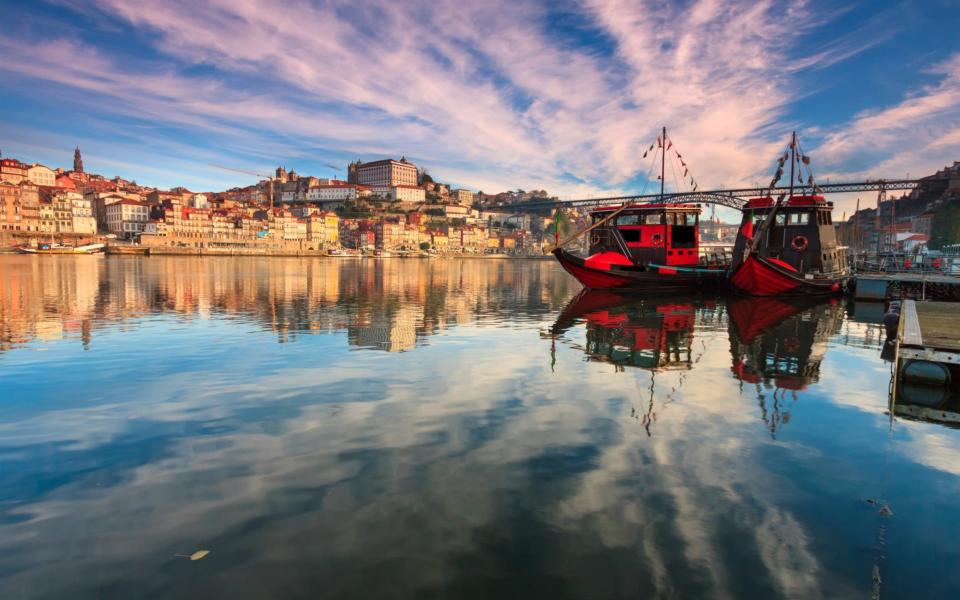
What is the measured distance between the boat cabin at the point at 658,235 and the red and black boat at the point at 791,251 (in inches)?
132

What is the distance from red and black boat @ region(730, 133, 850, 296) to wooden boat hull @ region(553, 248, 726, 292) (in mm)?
2592

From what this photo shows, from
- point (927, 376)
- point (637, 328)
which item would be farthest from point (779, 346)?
point (927, 376)

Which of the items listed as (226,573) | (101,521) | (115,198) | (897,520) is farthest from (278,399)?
(115,198)

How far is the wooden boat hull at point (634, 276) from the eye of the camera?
3494cm

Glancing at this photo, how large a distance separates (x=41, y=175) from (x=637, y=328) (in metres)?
216

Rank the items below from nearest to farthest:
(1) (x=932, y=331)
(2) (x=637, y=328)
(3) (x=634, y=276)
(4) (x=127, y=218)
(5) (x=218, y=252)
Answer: (1) (x=932, y=331)
(2) (x=637, y=328)
(3) (x=634, y=276)
(5) (x=218, y=252)
(4) (x=127, y=218)

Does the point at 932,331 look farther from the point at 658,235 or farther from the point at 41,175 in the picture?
the point at 41,175

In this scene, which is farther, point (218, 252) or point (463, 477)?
point (218, 252)

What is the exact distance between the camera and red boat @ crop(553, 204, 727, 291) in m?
35.2

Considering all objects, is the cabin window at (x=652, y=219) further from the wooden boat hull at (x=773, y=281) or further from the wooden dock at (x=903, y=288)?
the wooden dock at (x=903, y=288)

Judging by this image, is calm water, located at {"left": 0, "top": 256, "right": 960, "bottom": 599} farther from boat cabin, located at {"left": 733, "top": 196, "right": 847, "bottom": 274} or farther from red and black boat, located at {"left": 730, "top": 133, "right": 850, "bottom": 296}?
boat cabin, located at {"left": 733, "top": 196, "right": 847, "bottom": 274}

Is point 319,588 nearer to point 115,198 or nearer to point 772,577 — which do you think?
point 772,577

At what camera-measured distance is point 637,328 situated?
20.4 m

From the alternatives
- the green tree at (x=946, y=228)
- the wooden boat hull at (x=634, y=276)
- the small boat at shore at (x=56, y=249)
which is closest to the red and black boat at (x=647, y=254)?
the wooden boat hull at (x=634, y=276)
